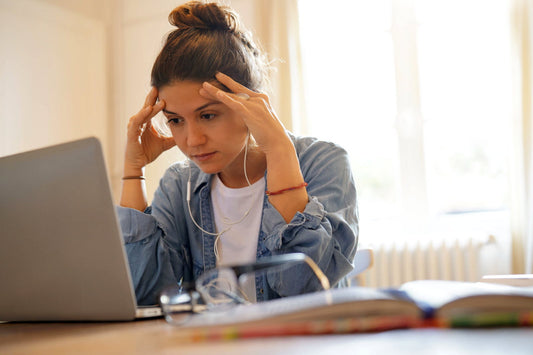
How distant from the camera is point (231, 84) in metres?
1.28

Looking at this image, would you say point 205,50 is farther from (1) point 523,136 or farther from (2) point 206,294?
(1) point 523,136

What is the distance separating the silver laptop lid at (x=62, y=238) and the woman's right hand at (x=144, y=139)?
1.67 feet

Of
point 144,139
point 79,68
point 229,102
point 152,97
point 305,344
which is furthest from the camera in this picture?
point 79,68

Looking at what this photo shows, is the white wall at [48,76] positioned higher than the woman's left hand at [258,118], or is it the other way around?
the white wall at [48,76]

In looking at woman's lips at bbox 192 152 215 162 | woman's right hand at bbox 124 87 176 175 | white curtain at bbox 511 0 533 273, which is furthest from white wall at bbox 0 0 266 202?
woman's lips at bbox 192 152 215 162

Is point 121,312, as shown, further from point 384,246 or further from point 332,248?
point 384,246

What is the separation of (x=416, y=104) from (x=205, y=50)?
2110mm

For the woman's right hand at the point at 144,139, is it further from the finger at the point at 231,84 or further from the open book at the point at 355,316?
the open book at the point at 355,316

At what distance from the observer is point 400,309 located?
53 centimetres

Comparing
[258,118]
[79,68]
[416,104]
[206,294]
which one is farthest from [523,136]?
[79,68]

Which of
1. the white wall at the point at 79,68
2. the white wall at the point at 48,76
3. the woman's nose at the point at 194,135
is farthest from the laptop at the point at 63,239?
the white wall at the point at 48,76

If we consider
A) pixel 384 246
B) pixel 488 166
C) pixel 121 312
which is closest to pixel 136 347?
pixel 121 312

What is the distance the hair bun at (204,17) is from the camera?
137 cm

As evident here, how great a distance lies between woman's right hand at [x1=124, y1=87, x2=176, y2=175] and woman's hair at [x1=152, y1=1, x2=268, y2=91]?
0.05m
